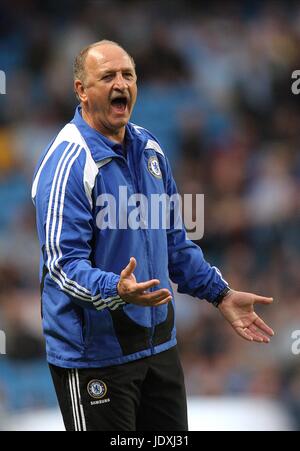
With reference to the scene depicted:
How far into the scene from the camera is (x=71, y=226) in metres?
3.50

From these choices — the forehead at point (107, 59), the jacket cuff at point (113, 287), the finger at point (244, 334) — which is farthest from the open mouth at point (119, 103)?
the finger at point (244, 334)

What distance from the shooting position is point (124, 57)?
374 centimetres

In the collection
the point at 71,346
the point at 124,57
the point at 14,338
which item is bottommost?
the point at 14,338

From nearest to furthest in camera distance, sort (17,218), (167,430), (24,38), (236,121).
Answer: (167,430) < (17,218) < (236,121) < (24,38)

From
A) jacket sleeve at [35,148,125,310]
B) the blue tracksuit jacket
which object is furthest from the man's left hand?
jacket sleeve at [35,148,125,310]

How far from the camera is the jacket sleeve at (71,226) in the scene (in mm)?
3410

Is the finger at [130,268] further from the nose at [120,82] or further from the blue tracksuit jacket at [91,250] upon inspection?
the nose at [120,82]

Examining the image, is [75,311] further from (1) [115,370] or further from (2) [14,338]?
(2) [14,338]

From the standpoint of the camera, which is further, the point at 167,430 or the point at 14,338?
the point at 14,338

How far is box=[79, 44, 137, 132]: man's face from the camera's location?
3.71 meters

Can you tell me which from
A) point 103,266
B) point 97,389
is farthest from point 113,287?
point 97,389

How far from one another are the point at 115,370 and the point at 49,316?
0.99ft

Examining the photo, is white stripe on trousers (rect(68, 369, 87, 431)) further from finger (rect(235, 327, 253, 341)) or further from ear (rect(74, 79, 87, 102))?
ear (rect(74, 79, 87, 102))
